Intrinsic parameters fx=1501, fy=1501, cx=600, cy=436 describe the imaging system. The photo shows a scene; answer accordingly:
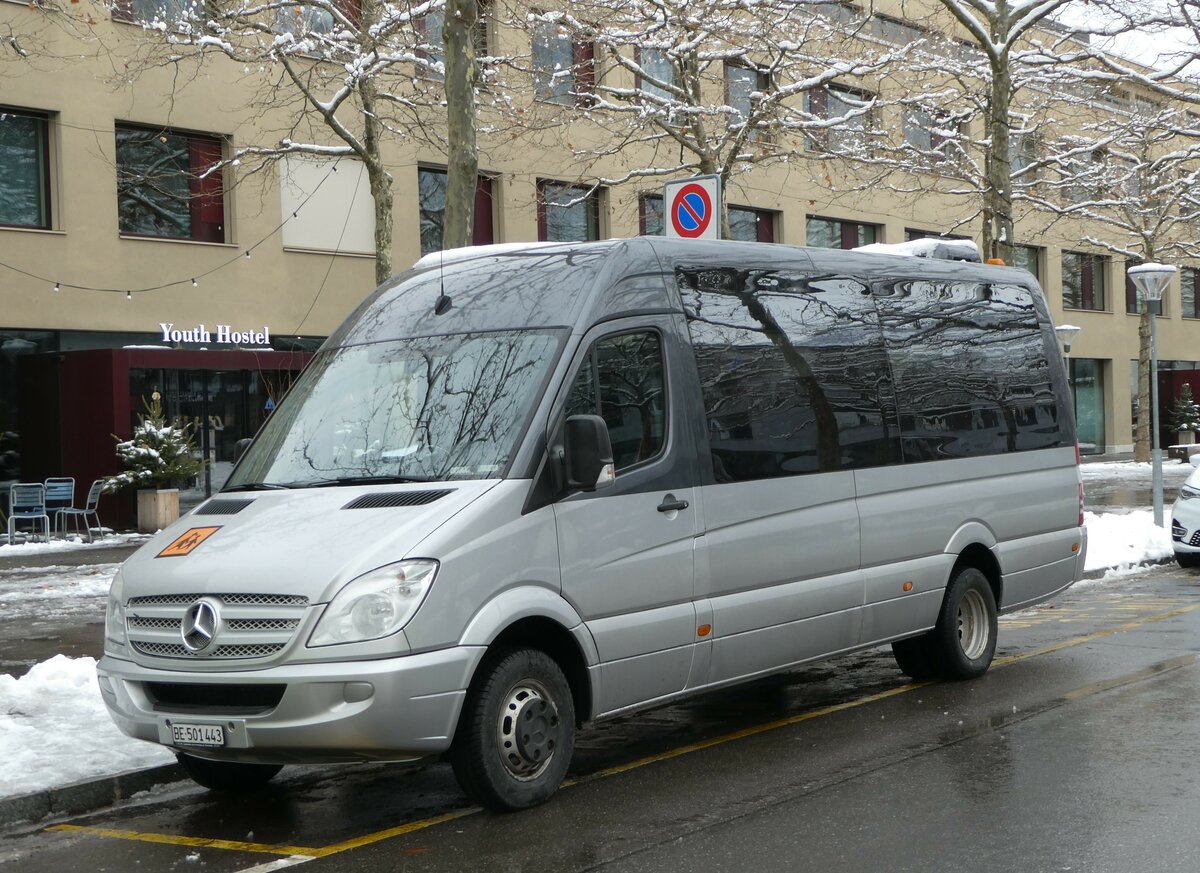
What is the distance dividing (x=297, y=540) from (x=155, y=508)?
18.7 m

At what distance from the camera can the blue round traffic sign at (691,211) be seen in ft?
39.8

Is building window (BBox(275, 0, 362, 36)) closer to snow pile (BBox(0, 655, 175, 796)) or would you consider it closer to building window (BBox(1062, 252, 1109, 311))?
snow pile (BBox(0, 655, 175, 796))

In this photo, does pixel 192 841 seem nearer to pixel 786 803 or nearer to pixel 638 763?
pixel 638 763

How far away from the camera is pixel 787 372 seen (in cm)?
833

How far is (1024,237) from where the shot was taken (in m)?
45.6

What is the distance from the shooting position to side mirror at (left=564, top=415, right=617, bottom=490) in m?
6.57

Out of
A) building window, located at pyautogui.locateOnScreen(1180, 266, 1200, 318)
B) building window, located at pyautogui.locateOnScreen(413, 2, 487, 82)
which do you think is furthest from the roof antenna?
building window, located at pyautogui.locateOnScreen(1180, 266, 1200, 318)

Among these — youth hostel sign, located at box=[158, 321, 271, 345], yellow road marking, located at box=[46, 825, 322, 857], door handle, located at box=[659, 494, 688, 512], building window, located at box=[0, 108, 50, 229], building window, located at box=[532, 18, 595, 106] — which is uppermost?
building window, located at box=[532, 18, 595, 106]

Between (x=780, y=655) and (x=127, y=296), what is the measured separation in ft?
67.0

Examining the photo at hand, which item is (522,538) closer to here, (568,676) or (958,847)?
(568,676)

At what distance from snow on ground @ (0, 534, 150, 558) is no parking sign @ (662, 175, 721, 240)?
1258 centimetres

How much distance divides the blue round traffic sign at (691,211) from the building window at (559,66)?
9.16 meters

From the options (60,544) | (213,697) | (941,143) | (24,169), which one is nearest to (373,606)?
(213,697)

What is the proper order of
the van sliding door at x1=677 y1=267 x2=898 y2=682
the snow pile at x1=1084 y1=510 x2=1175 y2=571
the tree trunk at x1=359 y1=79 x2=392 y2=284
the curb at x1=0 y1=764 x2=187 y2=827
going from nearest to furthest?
the curb at x1=0 y1=764 x2=187 y2=827, the van sliding door at x1=677 y1=267 x2=898 y2=682, the snow pile at x1=1084 y1=510 x2=1175 y2=571, the tree trunk at x1=359 y1=79 x2=392 y2=284
